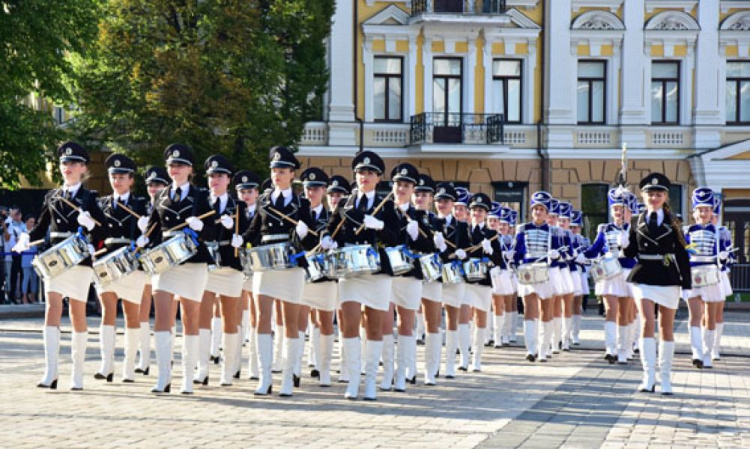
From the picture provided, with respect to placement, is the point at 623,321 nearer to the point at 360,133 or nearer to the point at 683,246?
the point at 683,246

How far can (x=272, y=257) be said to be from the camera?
1461cm

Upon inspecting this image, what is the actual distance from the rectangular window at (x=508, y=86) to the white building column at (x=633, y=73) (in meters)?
3.44

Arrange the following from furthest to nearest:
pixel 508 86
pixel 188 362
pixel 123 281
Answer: pixel 508 86, pixel 123 281, pixel 188 362

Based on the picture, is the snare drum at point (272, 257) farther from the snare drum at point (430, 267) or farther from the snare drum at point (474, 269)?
the snare drum at point (474, 269)

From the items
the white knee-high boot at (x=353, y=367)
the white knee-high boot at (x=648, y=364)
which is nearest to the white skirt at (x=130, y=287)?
the white knee-high boot at (x=353, y=367)

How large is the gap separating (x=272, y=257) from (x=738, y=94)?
115 ft

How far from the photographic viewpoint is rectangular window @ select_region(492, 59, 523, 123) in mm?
46375

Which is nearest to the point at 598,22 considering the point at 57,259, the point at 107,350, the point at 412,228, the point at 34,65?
the point at 34,65

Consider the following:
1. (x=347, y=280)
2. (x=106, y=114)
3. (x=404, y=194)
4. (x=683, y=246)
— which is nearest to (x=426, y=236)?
(x=404, y=194)

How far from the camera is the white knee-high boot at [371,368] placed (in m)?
14.5

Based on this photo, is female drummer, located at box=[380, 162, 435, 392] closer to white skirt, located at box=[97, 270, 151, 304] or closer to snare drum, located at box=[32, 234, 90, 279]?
white skirt, located at box=[97, 270, 151, 304]

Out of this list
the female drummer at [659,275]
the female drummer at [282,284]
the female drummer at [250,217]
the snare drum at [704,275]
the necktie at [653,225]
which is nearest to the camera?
the female drummer at [282,284]

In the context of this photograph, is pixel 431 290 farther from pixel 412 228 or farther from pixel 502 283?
pixel 502 283

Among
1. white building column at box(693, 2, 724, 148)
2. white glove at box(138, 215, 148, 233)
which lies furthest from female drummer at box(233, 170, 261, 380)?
white building column at box(693, 2, 724, 148)
